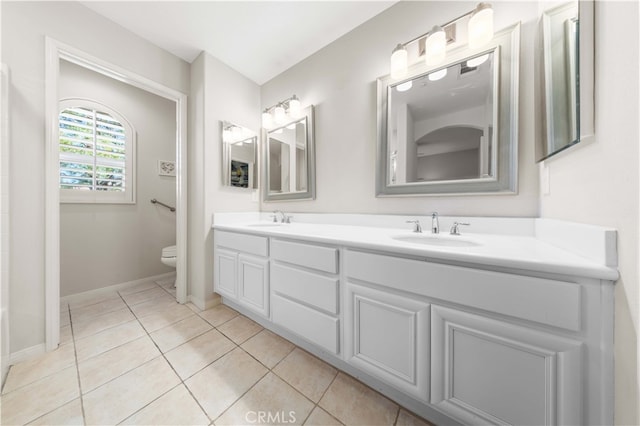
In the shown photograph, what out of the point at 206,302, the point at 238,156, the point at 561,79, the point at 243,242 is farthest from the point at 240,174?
the point at 561,79

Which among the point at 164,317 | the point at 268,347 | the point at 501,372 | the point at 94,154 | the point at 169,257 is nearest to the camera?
the point at 501,372

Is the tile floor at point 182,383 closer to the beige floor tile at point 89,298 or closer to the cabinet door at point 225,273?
the cabinet door at point 225,273

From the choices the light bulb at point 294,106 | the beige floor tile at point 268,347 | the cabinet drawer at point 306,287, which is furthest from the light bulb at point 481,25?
the beige floor tile at point 268,347

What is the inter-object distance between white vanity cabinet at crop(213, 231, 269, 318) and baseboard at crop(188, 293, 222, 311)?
0.46 ft

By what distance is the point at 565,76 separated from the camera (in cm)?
76

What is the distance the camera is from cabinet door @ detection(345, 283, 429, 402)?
2.62ft

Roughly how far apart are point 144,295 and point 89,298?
0.47 metres

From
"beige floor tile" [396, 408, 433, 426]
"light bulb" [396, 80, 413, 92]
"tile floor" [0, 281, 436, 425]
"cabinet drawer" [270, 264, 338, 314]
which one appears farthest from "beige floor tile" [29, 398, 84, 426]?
"light bulb" [396, 80, 413, 92]

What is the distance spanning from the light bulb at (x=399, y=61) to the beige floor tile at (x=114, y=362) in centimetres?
233

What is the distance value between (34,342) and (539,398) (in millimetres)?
2490

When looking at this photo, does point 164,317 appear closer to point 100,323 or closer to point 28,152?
point 100,323

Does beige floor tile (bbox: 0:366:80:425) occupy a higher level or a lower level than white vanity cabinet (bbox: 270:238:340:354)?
lower

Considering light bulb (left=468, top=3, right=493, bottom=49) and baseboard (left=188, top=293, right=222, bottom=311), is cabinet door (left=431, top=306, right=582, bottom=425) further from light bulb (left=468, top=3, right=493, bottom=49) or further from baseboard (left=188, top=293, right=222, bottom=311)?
baseboard (left=188, top=293, right=222, bottom=311)

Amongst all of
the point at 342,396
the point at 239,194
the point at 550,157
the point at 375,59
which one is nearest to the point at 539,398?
the point at 342,396
